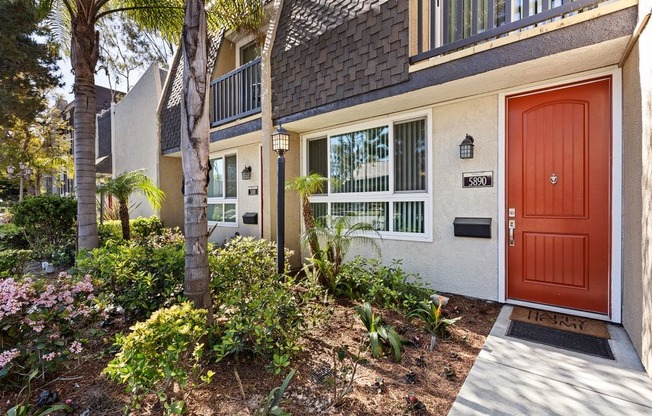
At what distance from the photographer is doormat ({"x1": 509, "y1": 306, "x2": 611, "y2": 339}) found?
330cm

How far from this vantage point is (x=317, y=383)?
239cm

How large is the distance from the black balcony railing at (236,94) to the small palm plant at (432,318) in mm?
4846

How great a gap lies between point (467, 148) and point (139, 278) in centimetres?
433

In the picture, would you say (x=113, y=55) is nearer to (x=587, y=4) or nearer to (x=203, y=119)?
(x=203, y=119)

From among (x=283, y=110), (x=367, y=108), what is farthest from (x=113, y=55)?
(x=367, y=108)

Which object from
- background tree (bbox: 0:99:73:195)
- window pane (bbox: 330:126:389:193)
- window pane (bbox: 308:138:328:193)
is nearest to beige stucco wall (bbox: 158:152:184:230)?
window pane (bbox: 308:138:328:193)

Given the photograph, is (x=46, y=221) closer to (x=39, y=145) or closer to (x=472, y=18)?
(x=472, y=18)

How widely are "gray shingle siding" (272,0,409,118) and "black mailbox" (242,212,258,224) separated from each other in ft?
7.90

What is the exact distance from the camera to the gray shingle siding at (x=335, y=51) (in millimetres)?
4211

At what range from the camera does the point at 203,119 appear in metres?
2.81

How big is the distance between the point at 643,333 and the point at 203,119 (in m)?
4.34

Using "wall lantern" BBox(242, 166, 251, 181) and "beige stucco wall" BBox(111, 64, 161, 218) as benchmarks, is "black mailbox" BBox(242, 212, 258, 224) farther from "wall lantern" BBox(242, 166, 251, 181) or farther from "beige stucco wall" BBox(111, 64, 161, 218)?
"beige stucco wall" BBox(111, 64, 161, 218)

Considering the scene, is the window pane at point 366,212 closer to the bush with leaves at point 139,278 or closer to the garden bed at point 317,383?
the garden bed at point 317,383

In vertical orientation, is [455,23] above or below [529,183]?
above
